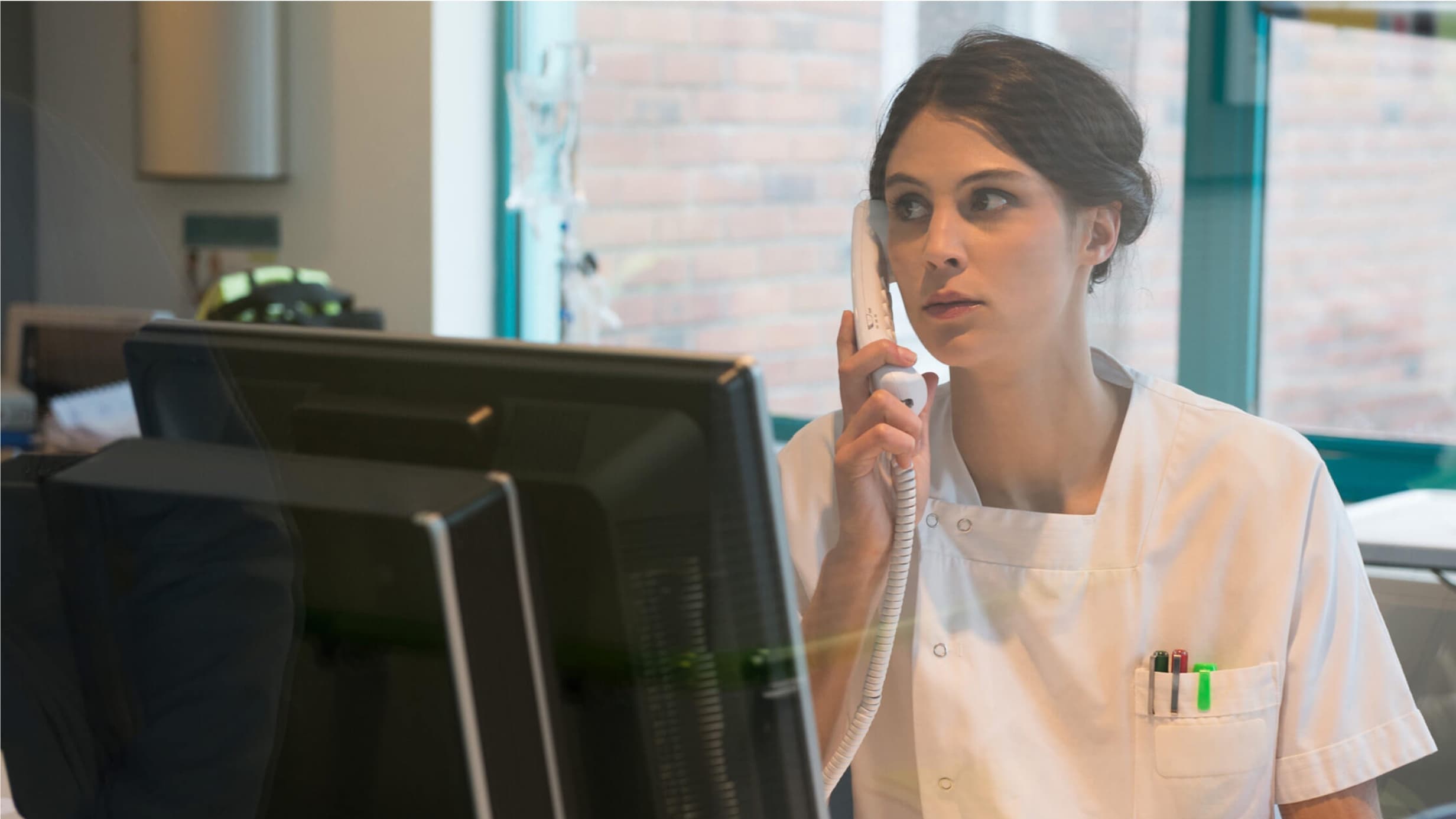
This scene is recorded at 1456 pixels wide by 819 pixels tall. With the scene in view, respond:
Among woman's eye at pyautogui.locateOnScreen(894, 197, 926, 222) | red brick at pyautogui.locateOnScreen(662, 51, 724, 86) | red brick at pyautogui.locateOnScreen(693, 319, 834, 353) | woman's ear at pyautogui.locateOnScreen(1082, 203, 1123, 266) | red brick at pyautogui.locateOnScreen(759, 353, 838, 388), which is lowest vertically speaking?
red brick at pyautogui.locateOnScreen(759, 353, 838, 388)

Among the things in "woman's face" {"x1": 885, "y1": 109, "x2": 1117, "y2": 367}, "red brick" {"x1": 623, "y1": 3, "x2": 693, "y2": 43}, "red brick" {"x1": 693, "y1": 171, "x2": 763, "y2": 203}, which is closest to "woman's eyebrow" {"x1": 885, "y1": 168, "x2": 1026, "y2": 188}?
"woman's face" {"x1": 885, "y1": 109, "x2": 1117, "y2": 367}

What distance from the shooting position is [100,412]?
2.40ft

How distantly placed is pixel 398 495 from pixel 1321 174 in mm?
665

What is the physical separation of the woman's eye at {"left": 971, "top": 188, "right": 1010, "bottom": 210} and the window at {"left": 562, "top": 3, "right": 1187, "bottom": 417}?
8 centimetres

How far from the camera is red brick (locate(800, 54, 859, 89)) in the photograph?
3.67 feet

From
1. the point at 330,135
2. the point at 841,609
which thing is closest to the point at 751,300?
the point at 841,609

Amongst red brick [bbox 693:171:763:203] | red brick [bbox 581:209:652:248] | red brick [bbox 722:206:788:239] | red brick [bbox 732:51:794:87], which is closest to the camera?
red brick [bbox 722:206:788:239]

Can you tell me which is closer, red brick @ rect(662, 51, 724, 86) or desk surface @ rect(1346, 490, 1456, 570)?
desk surface @ rect(1346, 490, 1456, 570)

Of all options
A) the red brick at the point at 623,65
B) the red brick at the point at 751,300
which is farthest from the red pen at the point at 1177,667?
the red brick at the point at 623,65

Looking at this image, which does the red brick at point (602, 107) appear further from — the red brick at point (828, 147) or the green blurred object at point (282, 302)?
the red brick at point (828, 147)

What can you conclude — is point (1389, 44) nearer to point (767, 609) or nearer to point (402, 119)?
point (767, 609)

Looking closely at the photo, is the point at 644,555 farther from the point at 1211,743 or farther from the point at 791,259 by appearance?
the point at 791,259

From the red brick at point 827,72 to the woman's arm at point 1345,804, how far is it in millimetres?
598

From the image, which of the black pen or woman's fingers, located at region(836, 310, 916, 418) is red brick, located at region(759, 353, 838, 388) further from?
the black pen
